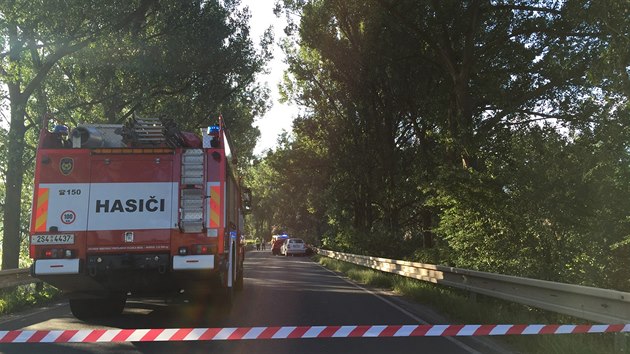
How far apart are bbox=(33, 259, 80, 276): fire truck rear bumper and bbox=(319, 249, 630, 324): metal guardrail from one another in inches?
263

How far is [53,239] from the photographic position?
25.6ft

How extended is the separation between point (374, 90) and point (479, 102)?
7595mm

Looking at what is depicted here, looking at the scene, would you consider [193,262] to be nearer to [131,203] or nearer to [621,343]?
[131,203]

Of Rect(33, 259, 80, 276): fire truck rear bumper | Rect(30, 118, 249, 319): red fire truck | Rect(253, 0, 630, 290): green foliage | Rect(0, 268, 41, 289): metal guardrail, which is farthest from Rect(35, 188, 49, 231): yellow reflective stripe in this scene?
Rect(253, 0, 630, 290): green foliage

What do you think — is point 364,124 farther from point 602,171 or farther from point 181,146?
point 181,146

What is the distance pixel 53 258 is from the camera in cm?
777

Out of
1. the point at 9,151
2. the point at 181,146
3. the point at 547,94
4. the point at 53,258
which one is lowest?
the point at 53,258

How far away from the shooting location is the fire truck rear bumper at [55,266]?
7676mm

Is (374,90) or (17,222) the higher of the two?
(374,90)

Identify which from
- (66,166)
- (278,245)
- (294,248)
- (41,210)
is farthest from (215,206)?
(278,245)

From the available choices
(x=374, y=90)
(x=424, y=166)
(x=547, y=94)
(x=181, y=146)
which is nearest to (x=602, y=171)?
(x=547, y=94)

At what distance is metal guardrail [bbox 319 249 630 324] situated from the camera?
18.0ft

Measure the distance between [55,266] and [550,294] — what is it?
712cm

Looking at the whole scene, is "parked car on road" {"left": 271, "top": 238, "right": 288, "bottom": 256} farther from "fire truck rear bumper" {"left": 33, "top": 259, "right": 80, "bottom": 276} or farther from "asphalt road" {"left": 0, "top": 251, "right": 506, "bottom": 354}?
"fire truck rear bumper" {"left": 33, "top": 259, "right": 80, "bottom": 276}
